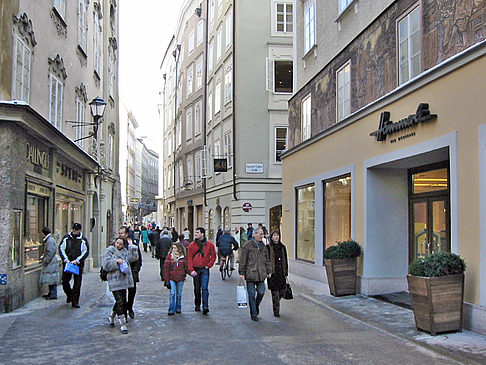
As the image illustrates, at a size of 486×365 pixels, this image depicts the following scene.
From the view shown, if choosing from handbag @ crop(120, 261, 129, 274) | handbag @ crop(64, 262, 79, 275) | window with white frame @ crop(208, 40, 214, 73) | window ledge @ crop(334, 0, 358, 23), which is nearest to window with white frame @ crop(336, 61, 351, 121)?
window ledge @ crop(334, 0, 358, 23)

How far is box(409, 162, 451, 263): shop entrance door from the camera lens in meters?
11.3

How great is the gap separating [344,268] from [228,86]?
20198 millimetres

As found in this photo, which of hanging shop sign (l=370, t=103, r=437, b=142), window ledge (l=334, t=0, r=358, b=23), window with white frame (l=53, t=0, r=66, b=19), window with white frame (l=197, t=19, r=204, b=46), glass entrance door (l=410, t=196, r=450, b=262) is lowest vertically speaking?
glass entrance door (l=410, t=196, r=450, b=262)

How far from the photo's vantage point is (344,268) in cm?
1301

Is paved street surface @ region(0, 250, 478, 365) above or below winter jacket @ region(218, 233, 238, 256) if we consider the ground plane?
below

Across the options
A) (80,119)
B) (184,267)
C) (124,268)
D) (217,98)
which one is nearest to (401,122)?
(184,267)

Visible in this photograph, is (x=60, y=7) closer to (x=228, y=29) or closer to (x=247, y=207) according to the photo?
(x=247, y=207)

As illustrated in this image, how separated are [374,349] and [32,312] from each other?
6.96 metres

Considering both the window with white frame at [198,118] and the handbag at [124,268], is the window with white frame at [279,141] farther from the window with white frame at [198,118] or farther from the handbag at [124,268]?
the handbag at [124,268]

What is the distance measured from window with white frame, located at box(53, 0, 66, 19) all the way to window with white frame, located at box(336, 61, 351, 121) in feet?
25.7

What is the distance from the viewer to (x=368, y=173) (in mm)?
13023

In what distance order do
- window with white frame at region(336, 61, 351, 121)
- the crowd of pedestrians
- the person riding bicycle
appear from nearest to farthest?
the crowd of pedestrians
window with white frame at region(336, 61, 351, 121)
the person riding bicycle

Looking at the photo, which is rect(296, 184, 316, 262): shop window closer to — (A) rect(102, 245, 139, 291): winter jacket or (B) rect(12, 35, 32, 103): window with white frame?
(A) rect(102, 245, 139, 291): winter jacket

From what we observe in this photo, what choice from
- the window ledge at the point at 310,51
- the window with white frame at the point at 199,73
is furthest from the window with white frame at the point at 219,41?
the window ledge at the point at 310,51
